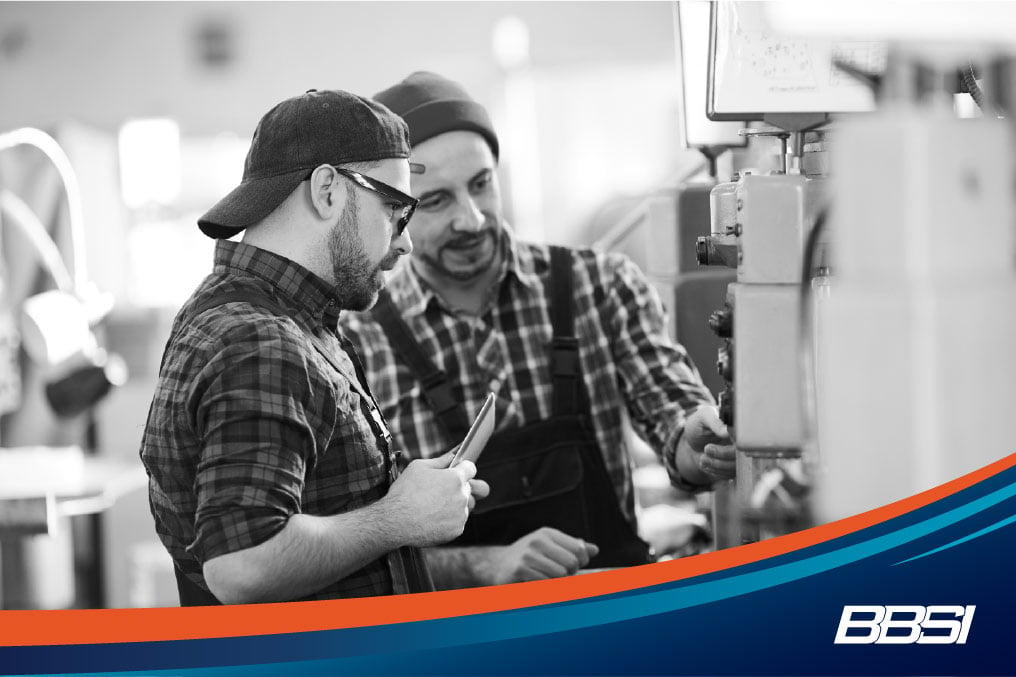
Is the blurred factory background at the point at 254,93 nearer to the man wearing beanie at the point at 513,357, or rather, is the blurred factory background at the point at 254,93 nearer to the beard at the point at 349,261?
the man wearing beanie at the point at 513,357

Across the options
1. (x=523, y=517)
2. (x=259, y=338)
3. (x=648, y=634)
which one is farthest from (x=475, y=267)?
(x=648, y=634)

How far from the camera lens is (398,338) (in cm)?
207

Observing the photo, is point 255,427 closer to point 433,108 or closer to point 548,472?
point 548,472

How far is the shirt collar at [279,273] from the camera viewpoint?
1.49m

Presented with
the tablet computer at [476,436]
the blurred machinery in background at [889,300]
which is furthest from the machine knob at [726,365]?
the tablet computer at [476,436]

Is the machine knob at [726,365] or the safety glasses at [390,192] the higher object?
the safety glasses at [390,192]

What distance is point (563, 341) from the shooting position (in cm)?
210

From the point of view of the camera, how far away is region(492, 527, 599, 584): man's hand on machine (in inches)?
69.0

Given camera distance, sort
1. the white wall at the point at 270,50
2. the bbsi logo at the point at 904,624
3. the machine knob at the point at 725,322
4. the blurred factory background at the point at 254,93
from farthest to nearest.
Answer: the white wall at the point at 270,50
the blurred factory background at the point at 254,93
the machine knob at the point at 725,322
the bbsi logo at the point at 904,624

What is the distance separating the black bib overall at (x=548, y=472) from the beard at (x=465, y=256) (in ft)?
0.41

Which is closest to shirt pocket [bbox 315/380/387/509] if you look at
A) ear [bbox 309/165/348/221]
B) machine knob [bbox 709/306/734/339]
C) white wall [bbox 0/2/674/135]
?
ear [bbox 309/165/348/221]

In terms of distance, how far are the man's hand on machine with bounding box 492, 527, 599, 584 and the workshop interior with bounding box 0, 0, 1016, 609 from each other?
0.72ft

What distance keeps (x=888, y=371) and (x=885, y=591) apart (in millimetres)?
280

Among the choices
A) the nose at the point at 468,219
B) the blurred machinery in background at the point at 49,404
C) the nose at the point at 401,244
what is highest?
the nose at the point at 468,219
